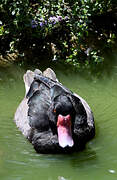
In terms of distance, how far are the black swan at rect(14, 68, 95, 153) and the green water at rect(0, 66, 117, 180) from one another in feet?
0.48

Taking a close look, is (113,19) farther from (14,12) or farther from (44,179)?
(44,179)

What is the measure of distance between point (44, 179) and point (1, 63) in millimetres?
4694

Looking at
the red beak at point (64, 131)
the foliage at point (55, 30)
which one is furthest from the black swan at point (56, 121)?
the foliage at point (55, 30)

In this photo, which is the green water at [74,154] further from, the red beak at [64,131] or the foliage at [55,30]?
the foliage at [55,30]

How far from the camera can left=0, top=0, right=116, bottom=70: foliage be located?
8.70m

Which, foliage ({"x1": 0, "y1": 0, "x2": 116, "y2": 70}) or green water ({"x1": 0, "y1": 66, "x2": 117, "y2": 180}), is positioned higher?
foliage ({"x1": 0, "y1": 0, "x2": 116, "y2": 70})

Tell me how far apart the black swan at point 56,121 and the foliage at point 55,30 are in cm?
277

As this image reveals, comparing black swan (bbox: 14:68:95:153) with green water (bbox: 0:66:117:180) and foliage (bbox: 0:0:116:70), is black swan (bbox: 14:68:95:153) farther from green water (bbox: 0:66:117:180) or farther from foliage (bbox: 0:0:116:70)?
foliage (bbox: 0:0:116:70)

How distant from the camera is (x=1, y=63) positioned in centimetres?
913

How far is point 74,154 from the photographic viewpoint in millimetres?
5688

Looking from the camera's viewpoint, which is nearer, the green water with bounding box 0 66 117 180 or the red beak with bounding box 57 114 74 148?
the green water with bounding box 0 66 117 180

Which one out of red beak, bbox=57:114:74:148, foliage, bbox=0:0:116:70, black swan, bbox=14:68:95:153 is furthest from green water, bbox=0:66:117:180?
foliage, bbox=0:0:116:70

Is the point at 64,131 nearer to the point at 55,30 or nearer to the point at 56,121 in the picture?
the point at 56,121

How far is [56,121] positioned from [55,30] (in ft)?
14.7
